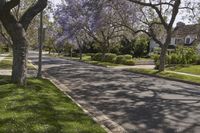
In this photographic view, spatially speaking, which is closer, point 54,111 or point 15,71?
point 54,111

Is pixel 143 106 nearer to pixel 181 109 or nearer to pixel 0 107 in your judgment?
pixel 181 109

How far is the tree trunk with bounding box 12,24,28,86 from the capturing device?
1523cm

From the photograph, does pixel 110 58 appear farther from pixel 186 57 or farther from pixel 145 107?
pixel 145 107

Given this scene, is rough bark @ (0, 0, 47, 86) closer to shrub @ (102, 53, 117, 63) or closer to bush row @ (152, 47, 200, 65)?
bush row @ (152, 47, 200, 65)

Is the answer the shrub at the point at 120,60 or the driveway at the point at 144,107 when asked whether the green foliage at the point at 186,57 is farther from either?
the driveway at the point at 144,107

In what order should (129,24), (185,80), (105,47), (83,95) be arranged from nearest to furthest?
(83,95), (185,80), (129,24), (105,47)

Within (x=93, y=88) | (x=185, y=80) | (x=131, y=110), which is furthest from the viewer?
(x=185, y=80)

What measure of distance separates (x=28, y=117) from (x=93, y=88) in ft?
33.3

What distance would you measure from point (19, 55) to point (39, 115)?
5951mm

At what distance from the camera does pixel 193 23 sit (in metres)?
33.2

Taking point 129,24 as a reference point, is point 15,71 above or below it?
below

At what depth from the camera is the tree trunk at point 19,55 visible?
1523 centimetres

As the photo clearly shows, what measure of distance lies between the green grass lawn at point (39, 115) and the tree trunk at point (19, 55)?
66.9 inches

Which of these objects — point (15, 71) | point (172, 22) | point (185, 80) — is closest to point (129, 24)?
point (172, 22)
